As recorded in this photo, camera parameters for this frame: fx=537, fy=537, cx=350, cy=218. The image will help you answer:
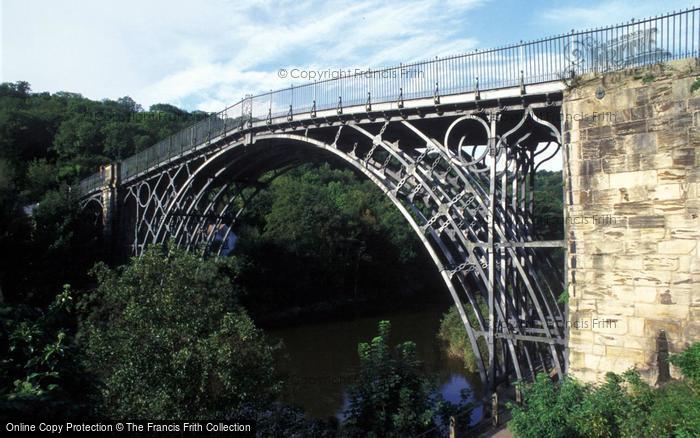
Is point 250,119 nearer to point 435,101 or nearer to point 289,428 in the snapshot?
point 435,101

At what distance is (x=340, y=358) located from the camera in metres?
23.1

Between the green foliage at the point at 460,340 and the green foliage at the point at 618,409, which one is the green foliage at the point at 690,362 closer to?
the green foliage at the point at 618,409

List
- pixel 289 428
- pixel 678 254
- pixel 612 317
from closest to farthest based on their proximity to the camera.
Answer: pixel 678 254 < pixel 612 317 < pixel 289 428

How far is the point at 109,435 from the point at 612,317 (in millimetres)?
7107

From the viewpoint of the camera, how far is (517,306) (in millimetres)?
10961

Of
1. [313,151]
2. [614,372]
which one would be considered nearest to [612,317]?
[614,372]

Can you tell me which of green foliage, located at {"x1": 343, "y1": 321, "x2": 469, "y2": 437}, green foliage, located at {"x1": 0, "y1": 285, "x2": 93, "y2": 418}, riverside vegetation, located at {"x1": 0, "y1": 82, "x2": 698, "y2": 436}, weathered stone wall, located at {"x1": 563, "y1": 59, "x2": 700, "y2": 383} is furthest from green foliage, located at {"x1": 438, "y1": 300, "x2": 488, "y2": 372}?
green foliage, located at {"x1": 0, "y1": 285, "x2": 93, "y2": 418}

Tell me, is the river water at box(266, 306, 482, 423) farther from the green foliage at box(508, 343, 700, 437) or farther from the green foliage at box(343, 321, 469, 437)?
the green foliage at box(508, 343, 700, 437)

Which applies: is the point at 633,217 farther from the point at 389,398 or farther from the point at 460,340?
the point at 460,340

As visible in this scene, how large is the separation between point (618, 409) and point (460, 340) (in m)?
14.1

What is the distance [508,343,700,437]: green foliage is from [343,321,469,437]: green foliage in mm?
2282

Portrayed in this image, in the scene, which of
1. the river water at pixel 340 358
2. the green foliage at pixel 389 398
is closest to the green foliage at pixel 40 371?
the green foliage at pixel 389 398

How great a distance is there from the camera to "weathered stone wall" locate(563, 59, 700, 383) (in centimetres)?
762

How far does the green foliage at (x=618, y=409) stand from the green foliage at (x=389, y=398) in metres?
2.28
